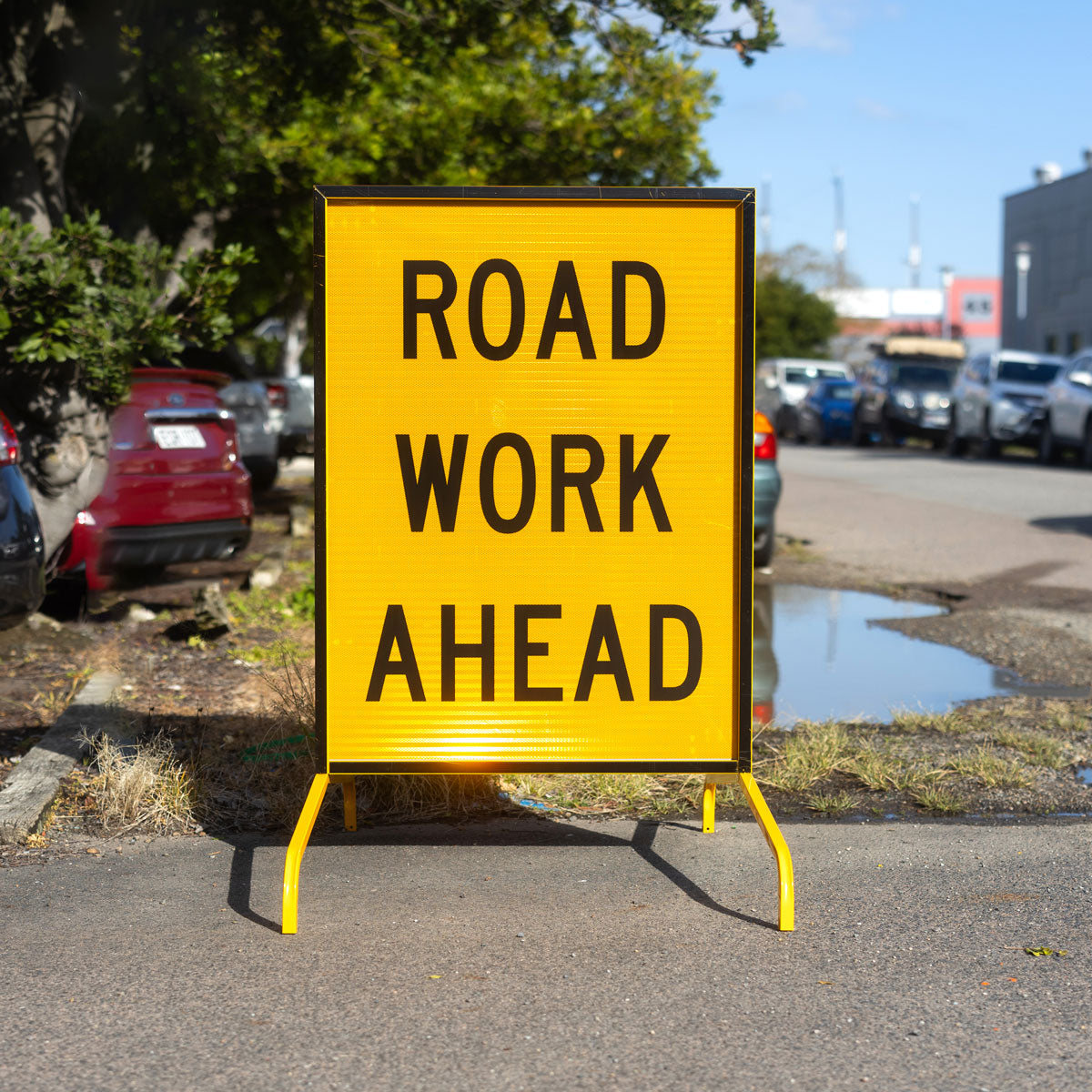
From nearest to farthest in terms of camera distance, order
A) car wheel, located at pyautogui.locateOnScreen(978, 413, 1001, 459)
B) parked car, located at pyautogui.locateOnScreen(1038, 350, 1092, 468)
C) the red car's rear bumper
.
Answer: the red car's rear bumper, parked car, located at pyautogui.locateOnScreen(1038, 350, 1092, 468), car wheel, located at pyautogui.locateOnScreen(978, 413, 1001, 459)

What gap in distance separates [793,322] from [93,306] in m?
60.6

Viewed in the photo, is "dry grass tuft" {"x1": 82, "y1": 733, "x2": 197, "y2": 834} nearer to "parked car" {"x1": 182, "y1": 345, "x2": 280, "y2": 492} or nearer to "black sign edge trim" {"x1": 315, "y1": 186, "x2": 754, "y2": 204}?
"black sign edge trim" {"x1": 315, "y1": 186, "x2": 754, "y2": 204}

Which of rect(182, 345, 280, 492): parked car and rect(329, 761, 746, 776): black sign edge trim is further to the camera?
rect(182, 345, 280, 492): parked car

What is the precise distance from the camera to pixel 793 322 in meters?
66.1

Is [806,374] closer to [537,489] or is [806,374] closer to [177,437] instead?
[177,437]

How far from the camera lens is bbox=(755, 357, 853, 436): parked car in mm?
37053

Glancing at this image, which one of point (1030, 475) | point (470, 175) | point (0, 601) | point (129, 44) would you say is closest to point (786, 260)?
point (1030, 475)

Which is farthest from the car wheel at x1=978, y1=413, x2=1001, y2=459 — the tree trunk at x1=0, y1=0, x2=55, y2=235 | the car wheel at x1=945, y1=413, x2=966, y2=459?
the tree trunk at x1=0, y1=0, x2=55, y2=235

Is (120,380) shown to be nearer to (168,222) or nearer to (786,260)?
(168,222)

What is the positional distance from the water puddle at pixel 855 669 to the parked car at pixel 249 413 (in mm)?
7160

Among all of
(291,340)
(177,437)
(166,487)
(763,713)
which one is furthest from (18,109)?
(291,340)

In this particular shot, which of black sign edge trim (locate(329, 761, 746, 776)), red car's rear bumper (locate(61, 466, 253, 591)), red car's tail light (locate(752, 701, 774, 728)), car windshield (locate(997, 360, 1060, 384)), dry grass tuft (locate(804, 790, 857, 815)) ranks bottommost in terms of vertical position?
dry grass tuft (locate(804, 790, 857, 815))

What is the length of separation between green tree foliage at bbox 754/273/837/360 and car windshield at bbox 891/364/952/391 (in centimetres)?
3377

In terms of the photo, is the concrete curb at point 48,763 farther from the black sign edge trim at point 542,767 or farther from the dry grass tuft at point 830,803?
the dry grass tuft at point 830,803
